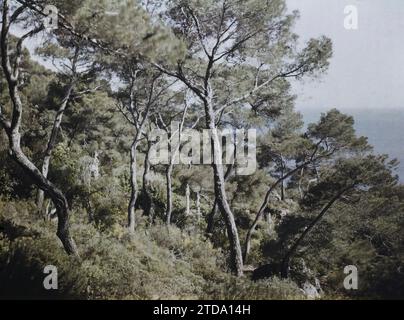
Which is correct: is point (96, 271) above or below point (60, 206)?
below

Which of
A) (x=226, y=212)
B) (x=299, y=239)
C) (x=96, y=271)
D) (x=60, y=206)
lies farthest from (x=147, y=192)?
(x=96, y=271)

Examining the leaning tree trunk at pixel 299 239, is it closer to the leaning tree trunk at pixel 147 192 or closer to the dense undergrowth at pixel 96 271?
the dense undergrowth at pixel 96 271

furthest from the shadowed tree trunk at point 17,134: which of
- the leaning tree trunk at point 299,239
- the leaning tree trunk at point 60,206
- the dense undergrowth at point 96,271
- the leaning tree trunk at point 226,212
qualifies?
the leaning tree trunk at point 299,239

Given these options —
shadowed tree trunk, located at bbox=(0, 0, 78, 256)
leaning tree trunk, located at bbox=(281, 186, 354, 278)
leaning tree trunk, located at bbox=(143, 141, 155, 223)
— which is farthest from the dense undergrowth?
leaning tree trunk, located at bbox=(143, 141, 155, 223)

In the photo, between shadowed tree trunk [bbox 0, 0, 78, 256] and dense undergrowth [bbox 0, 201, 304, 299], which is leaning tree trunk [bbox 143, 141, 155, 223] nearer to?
dense undergrowth [bbox 0, 201, 304, 299]

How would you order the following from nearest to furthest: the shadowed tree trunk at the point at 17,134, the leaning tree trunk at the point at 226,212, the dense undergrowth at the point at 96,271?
the dense undergrowth at the point at 96,271, the shadowed tree trunk at the point at 17,134, the leaning tree trunk at the point at 226,212

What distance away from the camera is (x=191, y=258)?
48.1 feet

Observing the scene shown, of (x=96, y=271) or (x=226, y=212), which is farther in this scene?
(x=226, y=212)

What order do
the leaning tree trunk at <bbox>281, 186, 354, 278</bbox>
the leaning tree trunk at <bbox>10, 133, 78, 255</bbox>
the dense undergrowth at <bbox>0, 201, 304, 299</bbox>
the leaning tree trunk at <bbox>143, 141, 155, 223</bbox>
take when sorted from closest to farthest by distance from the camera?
the dense undergrowth at <bbox>0, 201, 304, 299</bbox>
the leaning tree trunk at <bbox>10, 133, 78, 255</bbox>
the leaning tree trunk at <bbox>281, 186, 354, 278</bbox>
the leaning tree trunk at <bbox>143, 141, 155, 223</bbox>

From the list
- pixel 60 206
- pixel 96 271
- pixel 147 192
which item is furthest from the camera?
pixel 147 192

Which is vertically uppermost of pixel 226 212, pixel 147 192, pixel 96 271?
pixel 147 192

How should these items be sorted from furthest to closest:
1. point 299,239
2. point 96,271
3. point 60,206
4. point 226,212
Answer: point 299,239 → point 226,212 → point 60,206 → point 96,271

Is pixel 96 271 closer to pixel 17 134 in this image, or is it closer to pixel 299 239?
pixel 17 134
